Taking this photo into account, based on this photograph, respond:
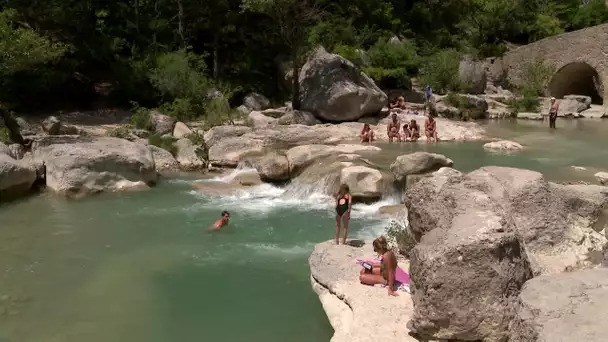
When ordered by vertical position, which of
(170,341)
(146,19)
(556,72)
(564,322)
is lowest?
(170,341)

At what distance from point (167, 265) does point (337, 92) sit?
14.6m

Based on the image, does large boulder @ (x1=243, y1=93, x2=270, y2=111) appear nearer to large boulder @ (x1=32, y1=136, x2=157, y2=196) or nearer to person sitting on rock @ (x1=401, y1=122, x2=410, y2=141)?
person sitting on rock @ (x1=401, y1=122, x2=410, y2=141)

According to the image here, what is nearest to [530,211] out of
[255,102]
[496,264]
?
[496,264]

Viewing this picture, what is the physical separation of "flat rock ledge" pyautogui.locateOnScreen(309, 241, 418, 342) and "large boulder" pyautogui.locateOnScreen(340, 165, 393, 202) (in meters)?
4.35

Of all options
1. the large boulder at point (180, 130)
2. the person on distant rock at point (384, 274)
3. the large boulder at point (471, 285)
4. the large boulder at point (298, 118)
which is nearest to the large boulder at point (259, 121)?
the large boulder at point (298, 118)

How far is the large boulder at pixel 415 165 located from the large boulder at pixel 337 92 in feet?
31.1

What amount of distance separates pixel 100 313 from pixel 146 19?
2349cm

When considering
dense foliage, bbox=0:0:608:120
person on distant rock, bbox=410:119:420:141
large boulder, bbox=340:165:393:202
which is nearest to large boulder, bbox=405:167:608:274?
large boulder, bbox=340:165:393:202

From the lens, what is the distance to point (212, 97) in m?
25.1

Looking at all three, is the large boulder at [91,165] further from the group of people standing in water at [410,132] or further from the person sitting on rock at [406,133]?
the person sitting on rock at [406,133]

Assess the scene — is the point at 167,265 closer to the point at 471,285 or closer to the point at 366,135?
the point at 471,285

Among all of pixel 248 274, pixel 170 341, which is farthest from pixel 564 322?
pixel 248 274

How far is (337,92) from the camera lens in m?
23.2

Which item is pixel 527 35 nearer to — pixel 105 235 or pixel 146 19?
pixel 146 19
